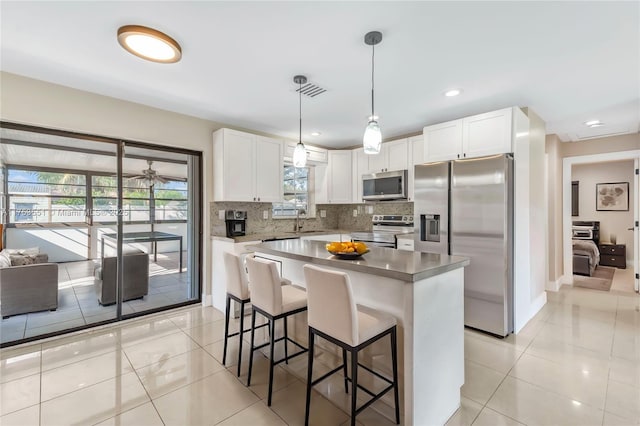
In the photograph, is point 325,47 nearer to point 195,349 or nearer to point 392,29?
point 392,29

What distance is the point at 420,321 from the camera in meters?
1.69

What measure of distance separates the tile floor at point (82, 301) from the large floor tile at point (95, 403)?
1345mm

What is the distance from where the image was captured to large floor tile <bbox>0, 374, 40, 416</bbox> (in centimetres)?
199

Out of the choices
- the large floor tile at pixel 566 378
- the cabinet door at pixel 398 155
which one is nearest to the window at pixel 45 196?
the cabinet door at pixel 398 155

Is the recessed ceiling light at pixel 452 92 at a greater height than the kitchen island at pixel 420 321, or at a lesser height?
greater

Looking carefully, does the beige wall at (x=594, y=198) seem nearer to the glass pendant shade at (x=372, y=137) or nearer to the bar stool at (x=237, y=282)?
the glass pendant shade at (x=372, y=137)

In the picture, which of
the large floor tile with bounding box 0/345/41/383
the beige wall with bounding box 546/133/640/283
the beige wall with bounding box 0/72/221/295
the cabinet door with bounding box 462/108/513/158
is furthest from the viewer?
the beige wall with bounding box 546/133/640/283

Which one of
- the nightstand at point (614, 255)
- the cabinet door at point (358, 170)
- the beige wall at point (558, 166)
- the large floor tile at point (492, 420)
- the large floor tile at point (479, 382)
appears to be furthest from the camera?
the nightstand at point (614, 255)

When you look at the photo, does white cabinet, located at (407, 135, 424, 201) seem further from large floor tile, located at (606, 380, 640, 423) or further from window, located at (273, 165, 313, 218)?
large floor tile, located at (606, 380, 640, 423)

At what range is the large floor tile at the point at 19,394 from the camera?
1985 millimetres

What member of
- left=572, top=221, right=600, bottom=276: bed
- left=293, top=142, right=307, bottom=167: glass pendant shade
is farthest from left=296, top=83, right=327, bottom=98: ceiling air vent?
left=572, top=221, right=600, bottom=276: bed

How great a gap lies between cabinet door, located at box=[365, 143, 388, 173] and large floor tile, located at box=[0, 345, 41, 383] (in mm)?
4550

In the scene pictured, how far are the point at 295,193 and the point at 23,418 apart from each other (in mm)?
4041

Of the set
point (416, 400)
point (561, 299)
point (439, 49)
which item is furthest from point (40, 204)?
point (561, 299)
